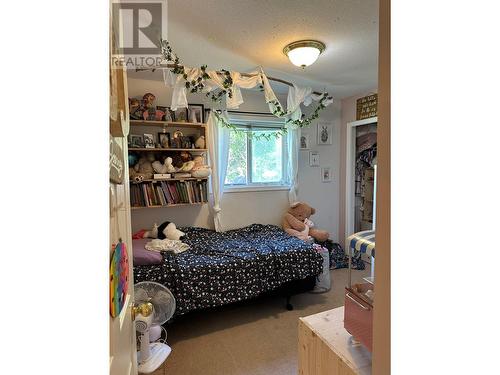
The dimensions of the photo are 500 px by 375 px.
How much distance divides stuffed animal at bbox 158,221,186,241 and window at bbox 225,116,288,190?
968 mm

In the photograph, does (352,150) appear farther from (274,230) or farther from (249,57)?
(249,57)

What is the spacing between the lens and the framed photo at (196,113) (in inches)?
128

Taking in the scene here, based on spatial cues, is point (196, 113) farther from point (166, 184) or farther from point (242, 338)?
point (242, 338)

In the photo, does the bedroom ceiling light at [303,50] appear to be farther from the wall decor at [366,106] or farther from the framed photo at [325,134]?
the framed photo at [325,134]

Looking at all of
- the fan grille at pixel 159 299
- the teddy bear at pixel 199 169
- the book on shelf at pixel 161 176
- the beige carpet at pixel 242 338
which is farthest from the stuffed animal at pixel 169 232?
the fan grille at pixel 159 299

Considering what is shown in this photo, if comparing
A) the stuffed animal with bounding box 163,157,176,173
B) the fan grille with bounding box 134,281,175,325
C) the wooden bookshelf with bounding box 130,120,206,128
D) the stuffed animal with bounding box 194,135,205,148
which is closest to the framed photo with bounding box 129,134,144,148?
the wooden bookshelf with bounding box 130,120,206,128

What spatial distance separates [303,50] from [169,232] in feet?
7.37

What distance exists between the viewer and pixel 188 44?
226cm

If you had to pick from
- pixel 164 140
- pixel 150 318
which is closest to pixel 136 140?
pixel 164 140

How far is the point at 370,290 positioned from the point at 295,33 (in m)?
1.91

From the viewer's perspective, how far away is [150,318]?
148cm

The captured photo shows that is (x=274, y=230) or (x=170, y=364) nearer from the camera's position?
(x=170, y=364)

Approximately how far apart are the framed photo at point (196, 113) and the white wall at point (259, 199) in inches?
3.6
